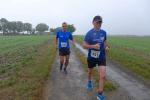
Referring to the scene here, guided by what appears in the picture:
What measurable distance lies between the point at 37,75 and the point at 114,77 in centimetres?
302

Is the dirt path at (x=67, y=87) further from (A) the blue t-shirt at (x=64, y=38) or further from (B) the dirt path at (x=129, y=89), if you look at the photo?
(A) the blue t-shirt at (x=64, y=38)

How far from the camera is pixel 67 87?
993cm

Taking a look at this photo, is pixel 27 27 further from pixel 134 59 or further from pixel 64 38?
pixel 64 38

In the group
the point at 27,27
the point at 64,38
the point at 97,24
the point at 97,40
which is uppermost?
the point at 97,24

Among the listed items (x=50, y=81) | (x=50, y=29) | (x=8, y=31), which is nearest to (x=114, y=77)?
(x=50, y=81)

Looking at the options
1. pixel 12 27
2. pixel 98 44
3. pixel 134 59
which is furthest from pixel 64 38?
pixel 12 27

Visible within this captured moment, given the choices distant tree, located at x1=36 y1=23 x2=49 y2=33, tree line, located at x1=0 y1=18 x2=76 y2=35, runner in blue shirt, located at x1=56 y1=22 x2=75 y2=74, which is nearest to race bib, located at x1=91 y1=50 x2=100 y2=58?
runner in blue shirt, located at x1=56 y1=22 x2=75 y2=74

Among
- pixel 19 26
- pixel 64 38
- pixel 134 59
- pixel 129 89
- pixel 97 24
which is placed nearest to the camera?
pixel 97 24

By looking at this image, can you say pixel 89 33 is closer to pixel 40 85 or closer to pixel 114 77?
pixel 40 85

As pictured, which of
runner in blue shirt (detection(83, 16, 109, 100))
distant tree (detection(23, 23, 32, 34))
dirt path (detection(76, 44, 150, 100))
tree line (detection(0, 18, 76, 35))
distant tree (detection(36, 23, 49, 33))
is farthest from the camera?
distant tree (detection(36, 23, 49, 33))

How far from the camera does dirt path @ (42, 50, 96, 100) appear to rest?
8.63 meters

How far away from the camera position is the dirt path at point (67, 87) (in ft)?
28.3

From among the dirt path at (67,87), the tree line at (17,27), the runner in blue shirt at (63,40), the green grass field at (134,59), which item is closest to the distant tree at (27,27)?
the tree line at (17,27)

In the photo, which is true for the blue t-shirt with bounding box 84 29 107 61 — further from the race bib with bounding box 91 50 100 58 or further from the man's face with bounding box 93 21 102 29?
the man's face with bounding box 93 21 102 29
